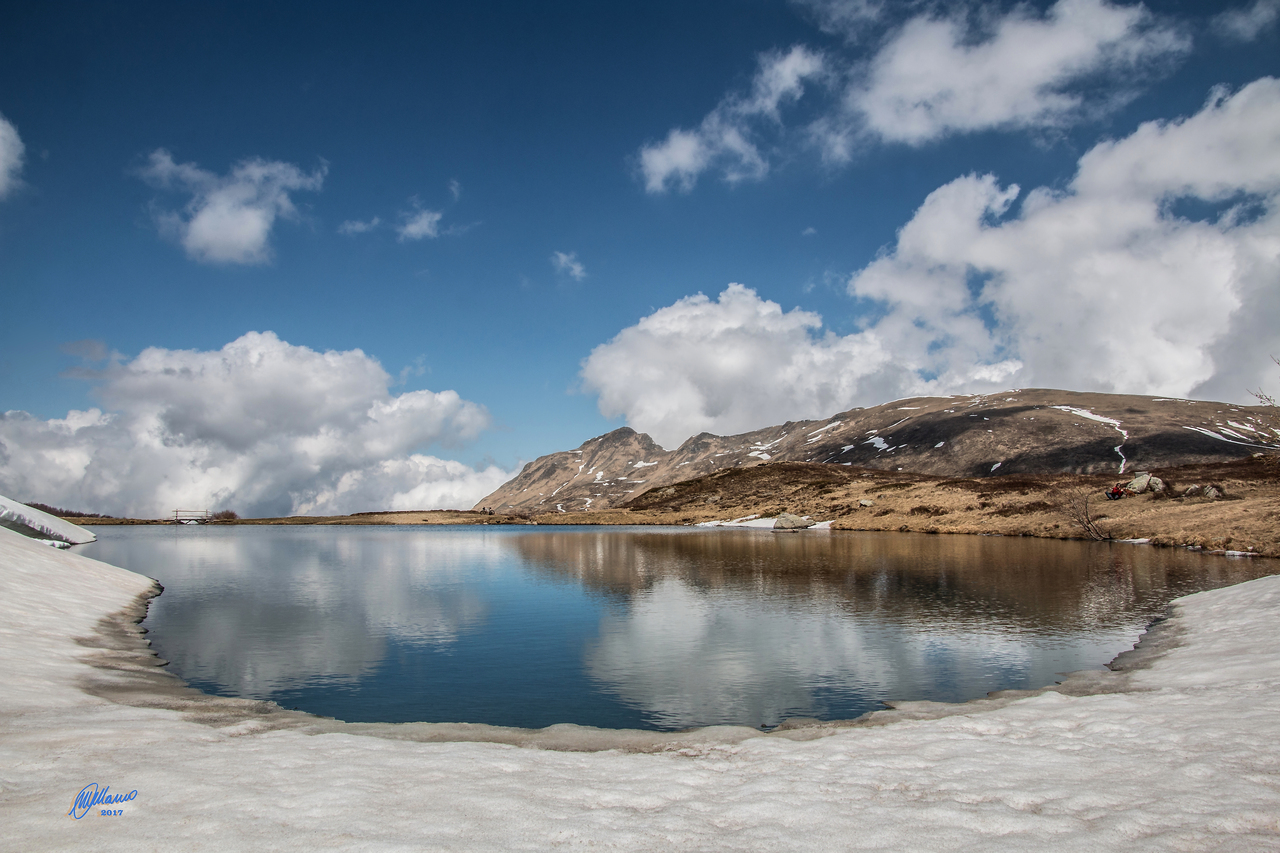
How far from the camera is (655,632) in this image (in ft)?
96.0

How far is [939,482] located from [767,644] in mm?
129785

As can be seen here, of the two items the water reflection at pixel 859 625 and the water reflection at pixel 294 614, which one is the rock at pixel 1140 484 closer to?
the water reflection at pixel 859 625

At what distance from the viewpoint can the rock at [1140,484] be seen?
88938 millimetres

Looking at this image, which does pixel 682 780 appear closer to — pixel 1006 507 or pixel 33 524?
pixel 33 524

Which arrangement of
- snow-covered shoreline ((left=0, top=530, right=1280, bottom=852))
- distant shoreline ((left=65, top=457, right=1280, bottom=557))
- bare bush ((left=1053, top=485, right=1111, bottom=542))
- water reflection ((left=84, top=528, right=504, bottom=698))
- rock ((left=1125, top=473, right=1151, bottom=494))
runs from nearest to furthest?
1. snow-covered shoreline ((left=0, top=530, right=1280, bottom=852))
2. water reflection ((left=84, top=528, right=504, bottom=698))
3. distant shoreline ((left=65, top=457, right=1280, bottom=557))
4. bare bush ((left=1053, top=485, right=1111, bottom=542))
5. rock ((left=1125, top=473, right=1151, bottom=494))

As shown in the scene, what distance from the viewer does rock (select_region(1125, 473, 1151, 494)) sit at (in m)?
88.9

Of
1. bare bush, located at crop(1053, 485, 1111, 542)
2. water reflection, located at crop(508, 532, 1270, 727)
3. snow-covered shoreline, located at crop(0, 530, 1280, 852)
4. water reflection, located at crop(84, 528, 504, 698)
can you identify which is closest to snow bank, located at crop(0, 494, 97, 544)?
water reflection, located at crop(84, 528, 504, 698)

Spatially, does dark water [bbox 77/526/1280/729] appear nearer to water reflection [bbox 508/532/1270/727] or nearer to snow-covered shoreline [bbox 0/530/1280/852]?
water reflection [bbox 508/532/1270/727]

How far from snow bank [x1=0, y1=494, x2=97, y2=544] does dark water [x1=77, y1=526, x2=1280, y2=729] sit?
4.92 m

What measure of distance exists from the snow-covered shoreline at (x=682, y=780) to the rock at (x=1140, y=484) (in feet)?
290

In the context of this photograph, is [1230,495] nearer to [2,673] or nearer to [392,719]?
[392,719]
